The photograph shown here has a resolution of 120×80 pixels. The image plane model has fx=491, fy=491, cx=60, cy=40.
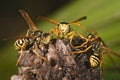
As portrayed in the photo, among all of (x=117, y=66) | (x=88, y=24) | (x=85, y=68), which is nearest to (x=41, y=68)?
(x=85, y=68)

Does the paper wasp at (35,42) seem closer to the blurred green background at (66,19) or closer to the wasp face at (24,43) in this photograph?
the wasp face at (24,43)

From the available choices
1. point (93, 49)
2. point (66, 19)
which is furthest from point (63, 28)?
point (66, 19)

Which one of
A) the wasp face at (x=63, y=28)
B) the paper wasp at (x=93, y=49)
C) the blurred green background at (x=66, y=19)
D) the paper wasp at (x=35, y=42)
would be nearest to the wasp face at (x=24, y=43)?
the paper wasp at (x=35, y=42)

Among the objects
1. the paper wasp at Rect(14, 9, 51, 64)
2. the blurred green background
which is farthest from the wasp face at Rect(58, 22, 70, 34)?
the blurred green background

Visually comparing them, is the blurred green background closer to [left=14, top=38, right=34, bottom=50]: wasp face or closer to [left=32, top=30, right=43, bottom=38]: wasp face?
[left=32, top=30, right=43, bottom=38]: wasp face

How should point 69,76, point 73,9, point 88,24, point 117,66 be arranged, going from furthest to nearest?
point 73,9
point 88,24
point 117,66
point 69,76

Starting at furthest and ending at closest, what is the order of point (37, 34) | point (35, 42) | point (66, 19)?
1. point (66, 19)
2. point (37, 34)
3. point (35, 42)

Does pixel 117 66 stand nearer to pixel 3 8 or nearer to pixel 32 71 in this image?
pixel 32 71

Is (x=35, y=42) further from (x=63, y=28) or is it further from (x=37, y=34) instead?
(x=63, y=28)
